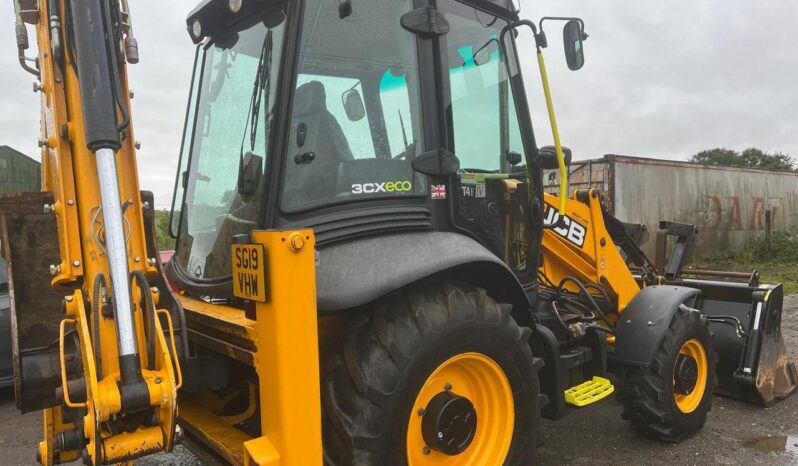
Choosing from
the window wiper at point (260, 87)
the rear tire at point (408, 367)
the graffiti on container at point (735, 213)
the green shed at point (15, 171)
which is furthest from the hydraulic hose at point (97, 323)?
the graffiti on container at point (735, 213)

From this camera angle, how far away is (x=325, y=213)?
2693 millimetres

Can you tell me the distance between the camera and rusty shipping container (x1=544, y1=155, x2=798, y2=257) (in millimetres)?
13023

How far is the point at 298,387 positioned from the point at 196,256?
139cm

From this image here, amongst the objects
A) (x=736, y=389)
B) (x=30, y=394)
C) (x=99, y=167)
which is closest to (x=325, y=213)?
(x=99, y=167)

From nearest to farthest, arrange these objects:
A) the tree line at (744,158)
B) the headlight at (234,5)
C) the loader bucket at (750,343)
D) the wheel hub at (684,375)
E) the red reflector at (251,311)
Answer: the red reflector at (251,311) → the headlight at (234,5) → the wheel hub at (684,375) → the loader bucket at (750,343) → the tree line at (744,158)

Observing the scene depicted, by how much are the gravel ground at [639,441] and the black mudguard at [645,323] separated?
0.63 metres

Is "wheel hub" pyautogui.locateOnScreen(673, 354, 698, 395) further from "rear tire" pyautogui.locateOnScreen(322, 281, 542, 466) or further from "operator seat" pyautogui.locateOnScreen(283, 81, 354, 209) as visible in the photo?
"operator seat" pyautogui.locateOnScreen(283, 81, 354, 209)

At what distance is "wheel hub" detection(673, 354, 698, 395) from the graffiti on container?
42.6 ft

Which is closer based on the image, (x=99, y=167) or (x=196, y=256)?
(x=99, y=167)

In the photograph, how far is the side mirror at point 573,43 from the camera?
3570mm

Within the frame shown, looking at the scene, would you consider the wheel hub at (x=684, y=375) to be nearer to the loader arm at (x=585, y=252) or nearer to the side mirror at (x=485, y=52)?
the loader arm at (x=585, y=252)

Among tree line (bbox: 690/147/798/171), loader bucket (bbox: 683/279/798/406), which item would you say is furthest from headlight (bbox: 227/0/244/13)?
tree line (bbox: 690/147/798/171)

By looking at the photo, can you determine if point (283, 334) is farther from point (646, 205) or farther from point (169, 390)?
point (646, 205)

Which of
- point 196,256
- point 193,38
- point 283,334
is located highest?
point 193,38
